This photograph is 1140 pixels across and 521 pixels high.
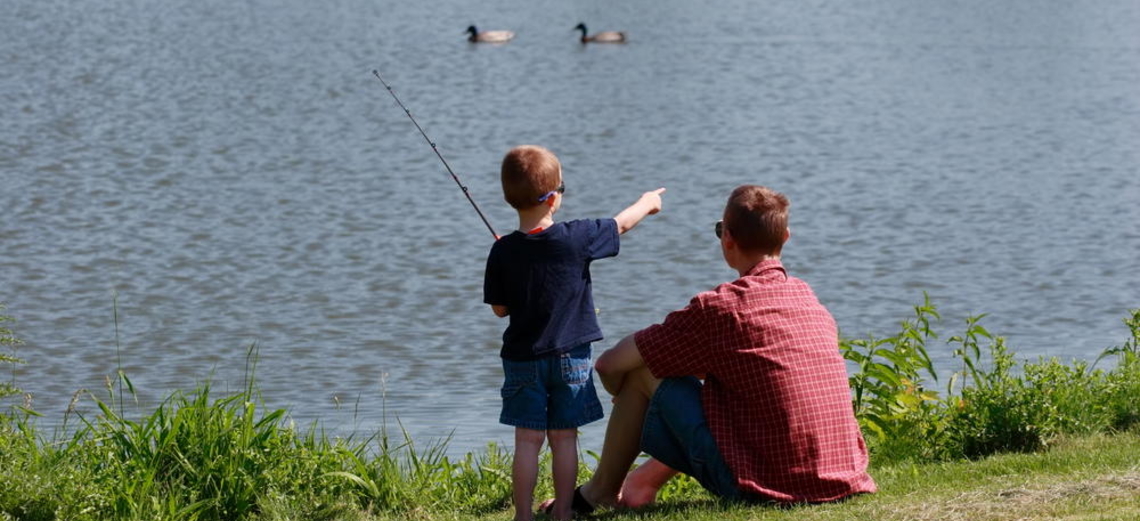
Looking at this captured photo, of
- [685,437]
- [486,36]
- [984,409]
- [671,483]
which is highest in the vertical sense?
[486,36]

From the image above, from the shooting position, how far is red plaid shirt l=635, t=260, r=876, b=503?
15.8 feet

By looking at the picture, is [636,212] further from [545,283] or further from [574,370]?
[574,370]

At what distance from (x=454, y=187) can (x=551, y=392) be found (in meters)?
9.75

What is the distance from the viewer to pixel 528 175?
4836 mm

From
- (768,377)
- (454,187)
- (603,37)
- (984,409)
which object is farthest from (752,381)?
(603,37)

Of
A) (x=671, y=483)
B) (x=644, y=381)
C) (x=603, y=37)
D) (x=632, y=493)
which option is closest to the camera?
(x=644, y=381)

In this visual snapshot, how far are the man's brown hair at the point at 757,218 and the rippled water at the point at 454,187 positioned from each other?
7.64 feet

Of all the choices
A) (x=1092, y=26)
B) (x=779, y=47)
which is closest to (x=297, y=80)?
(x=779, y=47)

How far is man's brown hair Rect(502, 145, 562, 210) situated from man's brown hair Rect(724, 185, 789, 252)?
1.69 ft

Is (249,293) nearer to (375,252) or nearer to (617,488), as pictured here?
(375,252)

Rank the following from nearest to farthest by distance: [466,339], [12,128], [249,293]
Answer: [466,339] < [249,293] < [12,128]

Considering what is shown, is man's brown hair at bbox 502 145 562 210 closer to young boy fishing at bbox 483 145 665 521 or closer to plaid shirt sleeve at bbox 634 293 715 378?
young boy fishing at bbox 483 145 665 521

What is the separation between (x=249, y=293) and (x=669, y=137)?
8472 mm

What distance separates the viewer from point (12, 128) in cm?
1738
